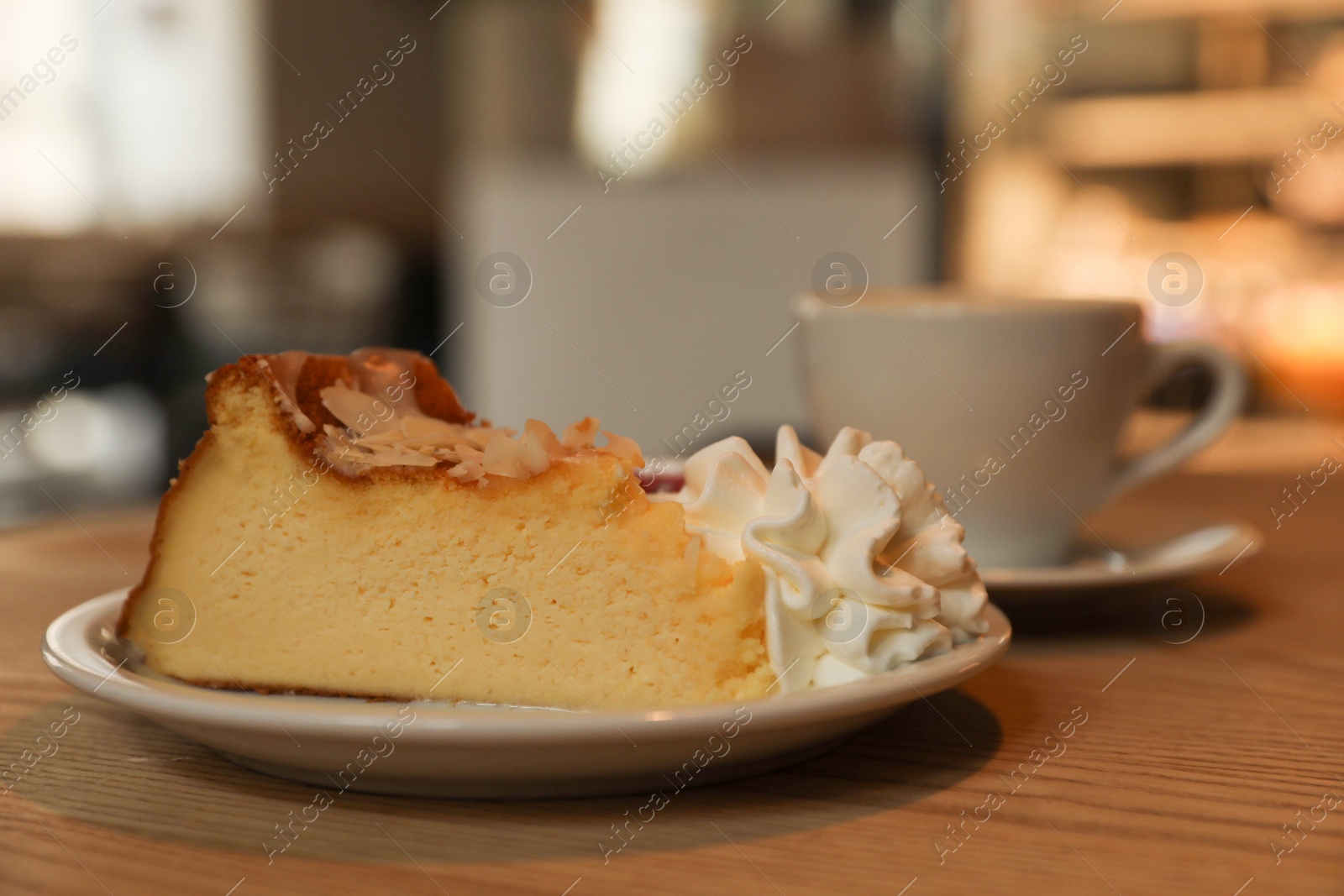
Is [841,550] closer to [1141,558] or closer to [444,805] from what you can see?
[444,805]

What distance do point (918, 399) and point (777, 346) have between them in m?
2.20

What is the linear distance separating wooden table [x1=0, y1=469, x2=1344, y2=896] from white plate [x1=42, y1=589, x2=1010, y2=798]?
0.01 metres

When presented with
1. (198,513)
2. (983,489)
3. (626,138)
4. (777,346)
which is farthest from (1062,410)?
(626,138)

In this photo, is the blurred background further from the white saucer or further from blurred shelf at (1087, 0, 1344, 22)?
the white saucer

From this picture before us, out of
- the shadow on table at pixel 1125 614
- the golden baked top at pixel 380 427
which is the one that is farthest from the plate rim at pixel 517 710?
the shadow on table at pixel 1125 614

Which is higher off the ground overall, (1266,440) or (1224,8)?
(1224,8)

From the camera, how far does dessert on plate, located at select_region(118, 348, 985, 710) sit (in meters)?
0.58

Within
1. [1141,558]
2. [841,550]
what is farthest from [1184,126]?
[841,550]

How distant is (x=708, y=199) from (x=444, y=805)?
276 centimetres

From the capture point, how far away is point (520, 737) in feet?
1.47

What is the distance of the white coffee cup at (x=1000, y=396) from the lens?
882mm

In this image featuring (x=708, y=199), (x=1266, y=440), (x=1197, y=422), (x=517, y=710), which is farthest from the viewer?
(x=708, y=199)

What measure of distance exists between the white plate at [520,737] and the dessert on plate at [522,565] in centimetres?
6

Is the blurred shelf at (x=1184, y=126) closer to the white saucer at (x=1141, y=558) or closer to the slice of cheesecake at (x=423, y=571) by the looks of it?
the white saucer at (x=1141, y=558)
